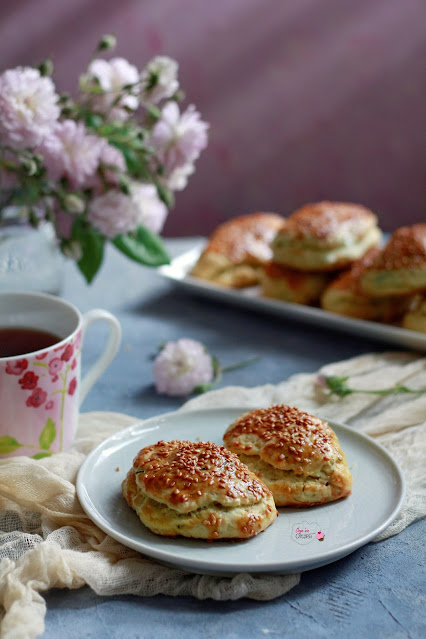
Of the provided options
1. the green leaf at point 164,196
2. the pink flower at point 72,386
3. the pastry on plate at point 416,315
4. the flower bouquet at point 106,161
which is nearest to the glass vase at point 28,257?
the flower bouquet at point 106,161

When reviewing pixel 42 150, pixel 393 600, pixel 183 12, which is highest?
pixel 183 12

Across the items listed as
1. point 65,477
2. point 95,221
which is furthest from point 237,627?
point 95,221

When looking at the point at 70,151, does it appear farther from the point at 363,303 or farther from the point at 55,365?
the point at 363,303

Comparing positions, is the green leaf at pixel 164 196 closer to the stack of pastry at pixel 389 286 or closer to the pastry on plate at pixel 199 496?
the stack of pastry at pixel 389 286

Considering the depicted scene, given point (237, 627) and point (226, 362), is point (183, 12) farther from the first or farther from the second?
point (237, 627)

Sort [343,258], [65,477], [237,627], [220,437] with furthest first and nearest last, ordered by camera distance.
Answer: [343,258] < [220,437] < [65,477] < [237,627]

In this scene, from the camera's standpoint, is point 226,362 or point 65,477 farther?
point 226,362

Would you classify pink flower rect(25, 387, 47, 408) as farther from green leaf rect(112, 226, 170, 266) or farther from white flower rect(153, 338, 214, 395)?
green leaf rect(112, 226, 170, 266)
